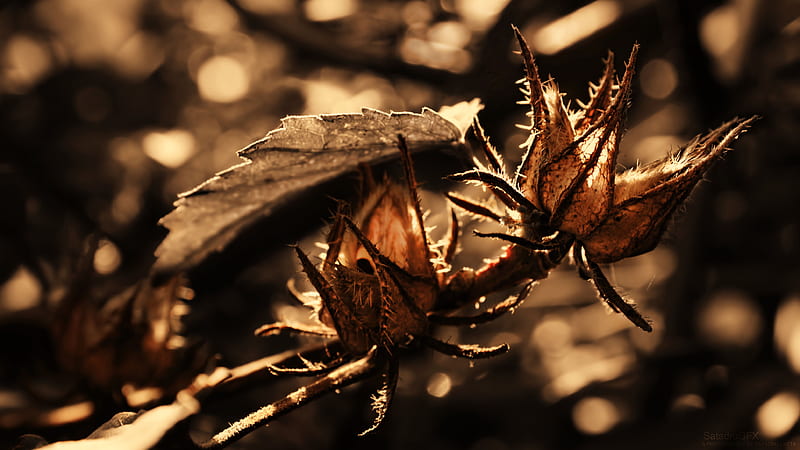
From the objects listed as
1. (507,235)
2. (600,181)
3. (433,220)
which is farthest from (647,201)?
(433,220)

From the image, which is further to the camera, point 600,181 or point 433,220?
point 433,220

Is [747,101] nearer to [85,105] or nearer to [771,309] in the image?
[771,309]

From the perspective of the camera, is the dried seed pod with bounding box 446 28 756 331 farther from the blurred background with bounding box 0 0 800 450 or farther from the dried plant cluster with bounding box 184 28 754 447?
the blurred background with bounding box 0 0 800 450

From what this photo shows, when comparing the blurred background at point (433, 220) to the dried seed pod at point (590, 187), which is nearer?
the dried seed pod at point (590, 187)

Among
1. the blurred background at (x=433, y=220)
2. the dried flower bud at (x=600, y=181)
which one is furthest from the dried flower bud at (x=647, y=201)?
the blurred background at (x=433, y=220)

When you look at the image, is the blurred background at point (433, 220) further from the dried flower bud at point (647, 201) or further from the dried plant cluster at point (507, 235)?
the dried flower bud at point (647, 201)

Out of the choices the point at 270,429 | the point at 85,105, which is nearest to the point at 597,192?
the point at 270,429

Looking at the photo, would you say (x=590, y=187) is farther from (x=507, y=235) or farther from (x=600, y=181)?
(x=507, y=235)
